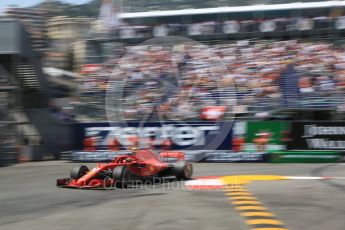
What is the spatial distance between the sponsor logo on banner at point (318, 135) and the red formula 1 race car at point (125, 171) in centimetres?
808

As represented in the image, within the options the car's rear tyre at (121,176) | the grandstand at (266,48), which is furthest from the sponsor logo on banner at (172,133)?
the car's rear tyre at (121,176)

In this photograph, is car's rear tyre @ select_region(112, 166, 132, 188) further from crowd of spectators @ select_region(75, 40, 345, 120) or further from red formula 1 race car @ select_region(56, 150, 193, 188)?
crowd of spectators @ select_region(75, 40, 345, 120)

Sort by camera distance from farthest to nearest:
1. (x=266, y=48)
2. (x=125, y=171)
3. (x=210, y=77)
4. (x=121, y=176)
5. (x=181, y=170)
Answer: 1. (x=266, y=48)
2. (x=210, y=77)
3. (x=181, y=170)
4. (x=125, y=171)
5. (x=121, y=176)

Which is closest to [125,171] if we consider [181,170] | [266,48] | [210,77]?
[181,170]

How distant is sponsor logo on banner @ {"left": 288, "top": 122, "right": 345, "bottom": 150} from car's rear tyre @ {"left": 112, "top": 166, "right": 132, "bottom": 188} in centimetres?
1010

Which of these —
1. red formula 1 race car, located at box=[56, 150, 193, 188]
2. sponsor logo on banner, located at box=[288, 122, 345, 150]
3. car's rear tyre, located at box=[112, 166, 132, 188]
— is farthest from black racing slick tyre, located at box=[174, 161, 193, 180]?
sponsor logo on banner, located at box=[288, 122, 345, 150]

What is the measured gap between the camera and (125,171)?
11.2 m

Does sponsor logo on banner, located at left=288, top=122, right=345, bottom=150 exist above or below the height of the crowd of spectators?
below

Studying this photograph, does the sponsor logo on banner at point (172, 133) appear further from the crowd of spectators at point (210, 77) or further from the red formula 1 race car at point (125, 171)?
the red formula 1 race car at point (125, 171)

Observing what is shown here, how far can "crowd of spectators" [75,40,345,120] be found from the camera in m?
21.3

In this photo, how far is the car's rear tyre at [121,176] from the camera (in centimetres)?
1102

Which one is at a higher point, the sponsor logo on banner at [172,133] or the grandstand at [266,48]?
the grandstand at [266,48]

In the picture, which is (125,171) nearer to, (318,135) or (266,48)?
(318,135)

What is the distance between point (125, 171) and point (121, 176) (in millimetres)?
192
